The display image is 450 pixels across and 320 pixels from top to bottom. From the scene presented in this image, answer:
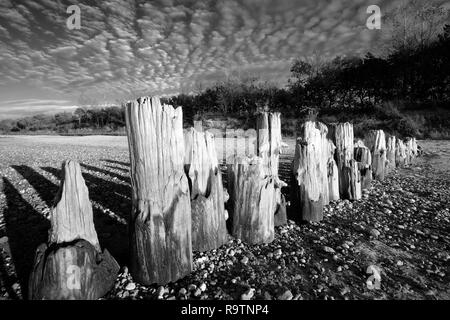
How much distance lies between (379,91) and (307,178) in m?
32.0

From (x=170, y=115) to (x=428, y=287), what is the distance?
299 centimetres

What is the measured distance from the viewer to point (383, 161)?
272 inches

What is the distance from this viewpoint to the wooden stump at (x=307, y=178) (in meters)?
4.01

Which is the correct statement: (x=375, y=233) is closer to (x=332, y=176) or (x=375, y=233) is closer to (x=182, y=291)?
(x=332, y=176)

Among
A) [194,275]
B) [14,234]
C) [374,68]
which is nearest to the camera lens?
[194,275]

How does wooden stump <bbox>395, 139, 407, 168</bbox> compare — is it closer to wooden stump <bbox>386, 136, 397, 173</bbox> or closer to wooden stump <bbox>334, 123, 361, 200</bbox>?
wooden stump <bbox>386, 136, 397, 173</bbox>

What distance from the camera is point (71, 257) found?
7.14ft

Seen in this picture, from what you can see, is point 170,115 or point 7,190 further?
point 7,190

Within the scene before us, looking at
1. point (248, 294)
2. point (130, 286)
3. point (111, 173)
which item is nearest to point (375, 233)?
point (248, 294)

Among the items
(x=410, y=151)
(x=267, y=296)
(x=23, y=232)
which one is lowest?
(x=267, y=296)

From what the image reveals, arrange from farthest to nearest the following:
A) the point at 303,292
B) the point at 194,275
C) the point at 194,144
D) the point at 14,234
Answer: the point at 14,234 < the point at 194,144 < the point at 194,275 < the point at 303,292
